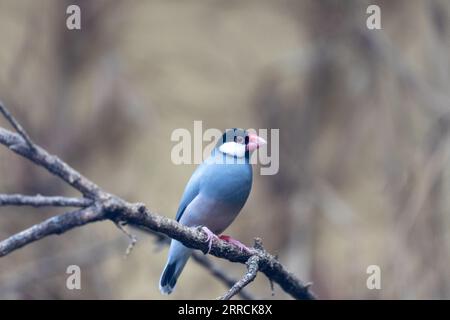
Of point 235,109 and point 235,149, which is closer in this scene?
point 235,149

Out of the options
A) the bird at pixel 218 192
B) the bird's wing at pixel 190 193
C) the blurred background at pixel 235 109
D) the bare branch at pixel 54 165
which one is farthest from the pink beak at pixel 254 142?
the blurred background at pixel 235 109

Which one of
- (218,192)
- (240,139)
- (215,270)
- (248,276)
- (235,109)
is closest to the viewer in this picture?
(248,276)

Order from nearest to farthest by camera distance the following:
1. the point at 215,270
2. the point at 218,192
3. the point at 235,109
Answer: the point at 218,192 → the point at 215,270 → the point at 235,109

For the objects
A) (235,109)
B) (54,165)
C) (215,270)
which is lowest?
(215,270)

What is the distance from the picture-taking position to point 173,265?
6.24 ft

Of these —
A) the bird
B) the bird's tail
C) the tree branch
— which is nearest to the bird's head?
the bird

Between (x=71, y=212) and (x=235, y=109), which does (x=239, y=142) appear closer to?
(x=71, y=212)

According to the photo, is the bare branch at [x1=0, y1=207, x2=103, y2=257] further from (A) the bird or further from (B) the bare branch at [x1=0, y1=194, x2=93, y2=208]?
(A) the bird

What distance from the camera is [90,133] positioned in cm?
402

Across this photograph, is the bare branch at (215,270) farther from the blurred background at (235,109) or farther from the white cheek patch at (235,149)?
the blurred background at (235,109)

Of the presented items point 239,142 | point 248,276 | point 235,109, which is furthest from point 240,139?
point 235,109

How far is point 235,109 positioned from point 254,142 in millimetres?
2443

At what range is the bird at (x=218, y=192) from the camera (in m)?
1.76
